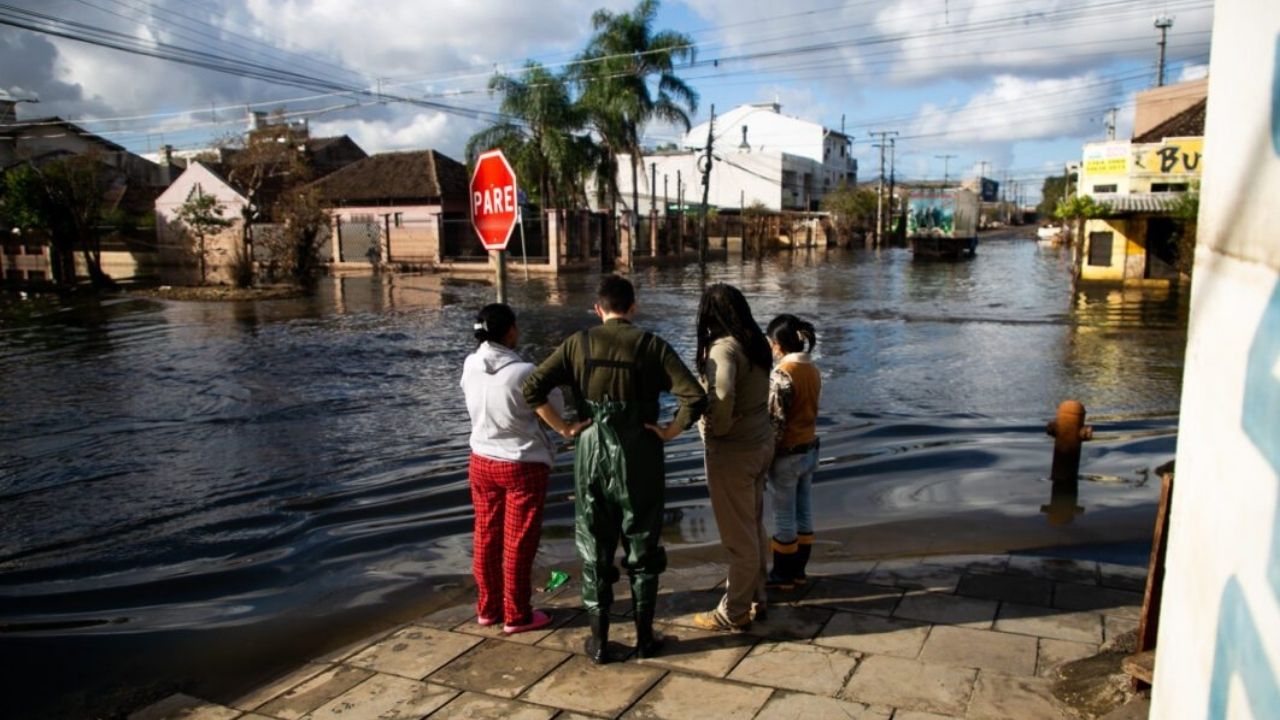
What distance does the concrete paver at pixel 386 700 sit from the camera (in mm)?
3742

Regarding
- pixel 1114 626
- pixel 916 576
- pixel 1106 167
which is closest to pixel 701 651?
pixel 916 576

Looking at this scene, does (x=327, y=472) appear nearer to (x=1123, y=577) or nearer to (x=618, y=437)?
(x=618, y=437)

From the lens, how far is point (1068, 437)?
24.0ft

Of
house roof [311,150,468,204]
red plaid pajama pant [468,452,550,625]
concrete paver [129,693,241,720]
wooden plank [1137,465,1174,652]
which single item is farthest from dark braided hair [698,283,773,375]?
house roof [311,150,468,204]

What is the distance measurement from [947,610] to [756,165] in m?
69.2

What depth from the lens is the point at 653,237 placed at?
44625 mm

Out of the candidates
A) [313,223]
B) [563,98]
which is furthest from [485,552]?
[563,98]

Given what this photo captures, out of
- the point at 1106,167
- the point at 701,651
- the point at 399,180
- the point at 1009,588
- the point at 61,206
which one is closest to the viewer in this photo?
the point at 701,651

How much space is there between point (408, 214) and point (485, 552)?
124 ft

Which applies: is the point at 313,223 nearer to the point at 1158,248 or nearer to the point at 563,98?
the point at 563,98

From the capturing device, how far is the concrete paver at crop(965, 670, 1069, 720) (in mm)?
3506

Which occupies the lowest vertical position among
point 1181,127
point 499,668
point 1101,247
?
point 499,668

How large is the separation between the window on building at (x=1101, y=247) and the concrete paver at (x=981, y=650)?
2836cm

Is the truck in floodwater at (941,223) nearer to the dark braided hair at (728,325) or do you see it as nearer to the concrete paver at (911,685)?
the dark braided hair at (728,325)
